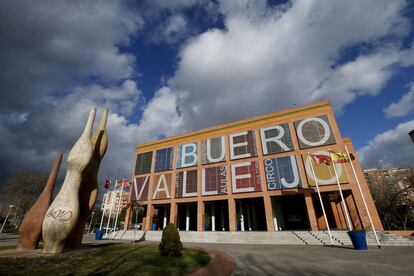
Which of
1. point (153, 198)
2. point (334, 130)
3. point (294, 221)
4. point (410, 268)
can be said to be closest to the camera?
point (410, 268)

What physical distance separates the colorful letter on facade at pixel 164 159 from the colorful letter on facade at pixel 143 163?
1.89 meters

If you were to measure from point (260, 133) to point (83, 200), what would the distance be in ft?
83.3

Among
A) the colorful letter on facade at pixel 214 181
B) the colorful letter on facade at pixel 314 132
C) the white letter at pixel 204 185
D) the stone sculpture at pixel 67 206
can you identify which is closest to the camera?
the stone sculpture at pixel 67 206

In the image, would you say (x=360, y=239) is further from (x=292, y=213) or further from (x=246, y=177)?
(x=292, y=213)

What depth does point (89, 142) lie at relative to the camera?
1326 cm

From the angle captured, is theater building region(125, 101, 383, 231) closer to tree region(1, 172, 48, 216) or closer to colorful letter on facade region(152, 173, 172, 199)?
colorful letter on facade region(152, 173, 172, 199)

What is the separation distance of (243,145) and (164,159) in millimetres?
15592

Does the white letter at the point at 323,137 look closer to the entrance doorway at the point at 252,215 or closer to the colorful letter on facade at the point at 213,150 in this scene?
the colorful letter on facade at the point at 213,150

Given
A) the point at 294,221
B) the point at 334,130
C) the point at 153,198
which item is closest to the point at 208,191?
the point at 153,198

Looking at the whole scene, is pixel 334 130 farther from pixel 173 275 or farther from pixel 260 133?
pixel 173 275

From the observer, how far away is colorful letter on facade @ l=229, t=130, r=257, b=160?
31870 millimetres

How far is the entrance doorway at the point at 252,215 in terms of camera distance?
35.8 metres

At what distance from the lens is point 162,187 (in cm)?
3694

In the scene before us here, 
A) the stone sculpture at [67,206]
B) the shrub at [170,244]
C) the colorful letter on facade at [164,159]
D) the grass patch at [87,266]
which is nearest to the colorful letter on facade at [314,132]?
the colorful letter on facade at [164,159]
